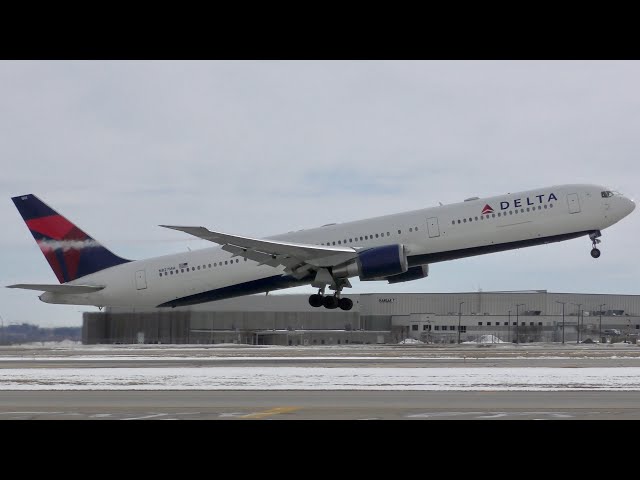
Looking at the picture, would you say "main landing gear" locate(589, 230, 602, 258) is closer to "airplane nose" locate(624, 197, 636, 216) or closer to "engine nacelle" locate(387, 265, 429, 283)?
"airplane nose" locate(624, 197, 636, 216)

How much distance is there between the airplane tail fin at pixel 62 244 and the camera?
5806cm

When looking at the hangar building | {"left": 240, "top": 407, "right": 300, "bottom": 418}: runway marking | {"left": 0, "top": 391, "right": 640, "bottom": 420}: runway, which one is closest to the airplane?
{"left": 0, "top": 391, "right": 640, "bottom": 420}: runway

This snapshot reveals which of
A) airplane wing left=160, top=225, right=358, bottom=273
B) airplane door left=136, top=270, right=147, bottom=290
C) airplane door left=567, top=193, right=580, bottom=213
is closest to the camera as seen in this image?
airplane door left=567, top=193, right=580, bottom=213

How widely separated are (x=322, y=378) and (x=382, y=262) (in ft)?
48.5

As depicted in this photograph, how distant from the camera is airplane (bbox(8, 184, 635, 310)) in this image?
4791 centimetres

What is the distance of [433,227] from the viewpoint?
163 ft

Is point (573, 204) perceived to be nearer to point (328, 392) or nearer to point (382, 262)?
point (382, 262)

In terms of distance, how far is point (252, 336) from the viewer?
10288 cm

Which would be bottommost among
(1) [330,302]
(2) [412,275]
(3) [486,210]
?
(1) [330,302]

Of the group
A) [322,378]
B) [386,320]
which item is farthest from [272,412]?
[386,320]

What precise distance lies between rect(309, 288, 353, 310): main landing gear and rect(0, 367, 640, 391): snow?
1081 cm

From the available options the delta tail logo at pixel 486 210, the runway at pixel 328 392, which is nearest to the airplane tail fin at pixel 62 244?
the runway at pixel 328 392

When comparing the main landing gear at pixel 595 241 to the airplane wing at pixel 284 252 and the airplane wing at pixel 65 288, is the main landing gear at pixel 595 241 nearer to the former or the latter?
the airplane wing at pixel 284 252
